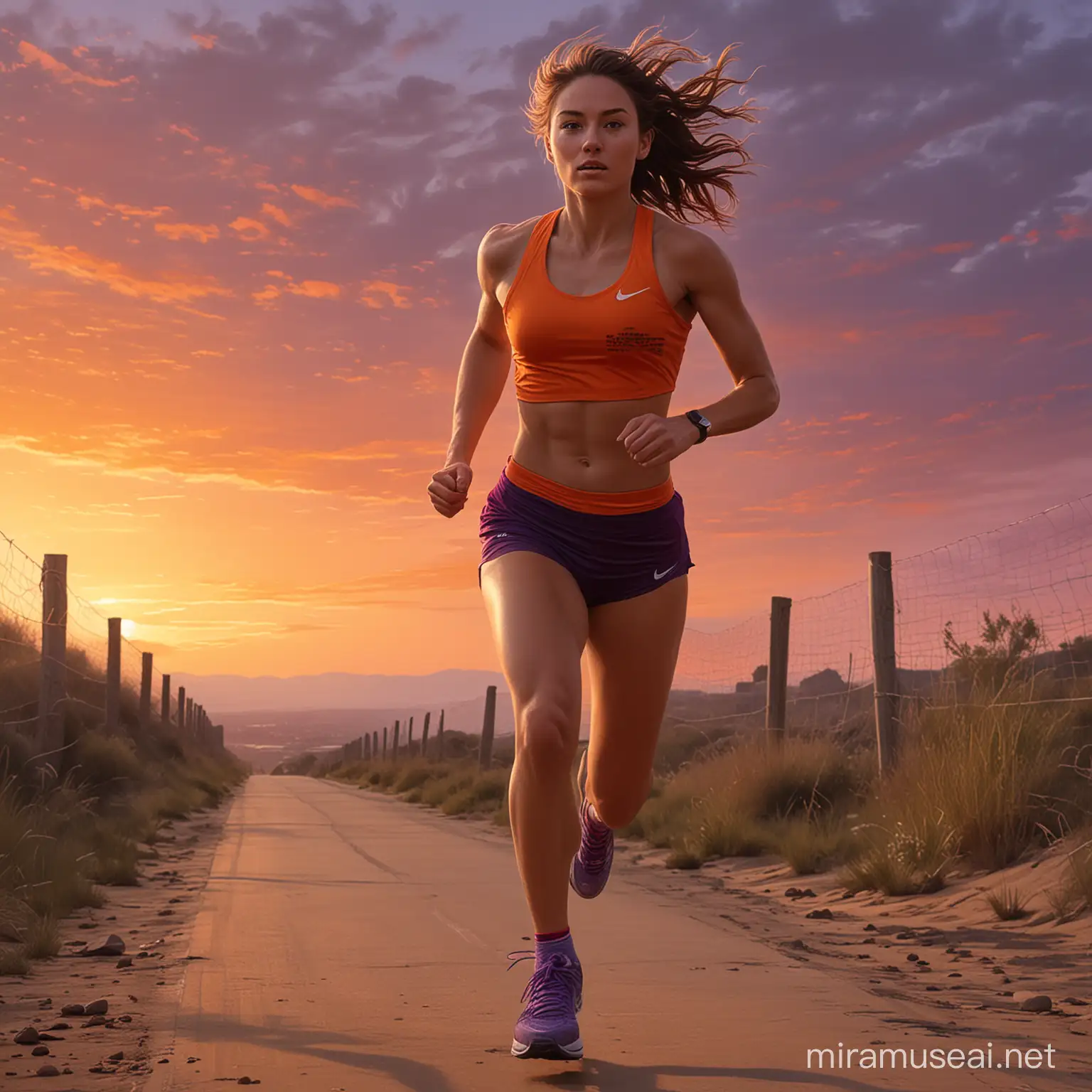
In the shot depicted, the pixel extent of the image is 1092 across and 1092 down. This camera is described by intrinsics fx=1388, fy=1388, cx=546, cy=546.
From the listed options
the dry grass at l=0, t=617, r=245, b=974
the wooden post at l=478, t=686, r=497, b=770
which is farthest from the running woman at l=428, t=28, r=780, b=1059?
the wooden post at l=478, t=686, r=497, b=770

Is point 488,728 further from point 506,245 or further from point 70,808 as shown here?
point 506,245

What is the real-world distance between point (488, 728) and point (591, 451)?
25030 millimetres

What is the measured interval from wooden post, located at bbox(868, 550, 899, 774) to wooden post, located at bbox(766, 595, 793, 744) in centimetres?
273

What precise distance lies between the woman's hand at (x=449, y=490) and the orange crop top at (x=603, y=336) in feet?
1.07

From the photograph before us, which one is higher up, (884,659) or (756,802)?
(884,659)

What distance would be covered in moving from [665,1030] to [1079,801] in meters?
4.63

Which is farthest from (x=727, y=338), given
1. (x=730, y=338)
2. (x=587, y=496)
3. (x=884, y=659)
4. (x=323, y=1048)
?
(x=884, y=659)

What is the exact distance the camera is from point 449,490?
4016mm

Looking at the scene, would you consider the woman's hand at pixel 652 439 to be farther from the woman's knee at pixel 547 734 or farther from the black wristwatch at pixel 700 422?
the woman's knee at pixel 547 734

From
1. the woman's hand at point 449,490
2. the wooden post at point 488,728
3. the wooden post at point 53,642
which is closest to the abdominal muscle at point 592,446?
the woman's hand at point 449,490

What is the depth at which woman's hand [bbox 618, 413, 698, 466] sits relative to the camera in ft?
11.9

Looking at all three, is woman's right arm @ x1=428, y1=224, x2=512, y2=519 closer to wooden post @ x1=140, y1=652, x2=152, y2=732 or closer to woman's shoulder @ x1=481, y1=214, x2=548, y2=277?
woman's shoulder @ x1=481, y1=214, x2=548, y2=277

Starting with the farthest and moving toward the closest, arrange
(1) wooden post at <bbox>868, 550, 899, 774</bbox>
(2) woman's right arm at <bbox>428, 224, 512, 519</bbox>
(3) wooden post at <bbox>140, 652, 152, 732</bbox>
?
(3) wooden post at <bbox>140, 652, 152, 732</bbox> < (1) wooden post at <bbox>868, 550, 899, 774</bbox> < (2) woman's right arm at <bbox>428, 224, 512, 519</bbox>

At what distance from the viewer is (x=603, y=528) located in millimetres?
3990
